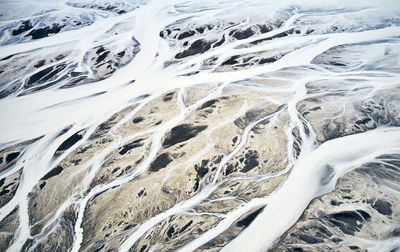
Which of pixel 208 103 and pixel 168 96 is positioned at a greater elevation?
pixel 168 96

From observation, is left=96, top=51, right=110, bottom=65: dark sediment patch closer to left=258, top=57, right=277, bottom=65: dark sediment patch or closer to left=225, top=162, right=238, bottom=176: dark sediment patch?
left=258, top=57, right=277, bottom=65: dark sediment patch

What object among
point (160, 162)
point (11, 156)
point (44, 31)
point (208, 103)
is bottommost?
point (160, 162)

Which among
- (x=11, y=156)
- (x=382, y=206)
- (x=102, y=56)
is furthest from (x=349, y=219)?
(x=102, y=56)

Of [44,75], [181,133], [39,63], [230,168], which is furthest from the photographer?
[39,63]

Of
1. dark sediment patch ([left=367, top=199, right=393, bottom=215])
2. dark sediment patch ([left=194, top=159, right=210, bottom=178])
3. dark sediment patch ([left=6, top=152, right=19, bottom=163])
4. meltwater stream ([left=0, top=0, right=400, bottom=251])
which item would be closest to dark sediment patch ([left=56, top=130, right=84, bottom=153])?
meltwater stream ([left=0, top=0, right=400, bottom=251])

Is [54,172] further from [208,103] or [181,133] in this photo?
[208,103]
